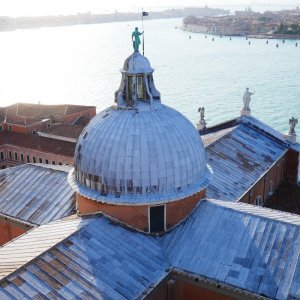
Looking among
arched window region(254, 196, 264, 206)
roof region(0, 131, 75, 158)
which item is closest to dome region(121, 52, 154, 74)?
arched window region(254, 196, 264, 206)

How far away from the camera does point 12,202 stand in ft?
59.7

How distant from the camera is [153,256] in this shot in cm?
1358

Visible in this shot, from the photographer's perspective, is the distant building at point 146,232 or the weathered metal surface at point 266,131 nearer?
the distant building at point 146,232

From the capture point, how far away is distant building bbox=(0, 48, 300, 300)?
471 inches

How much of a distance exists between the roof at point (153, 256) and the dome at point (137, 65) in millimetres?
4506

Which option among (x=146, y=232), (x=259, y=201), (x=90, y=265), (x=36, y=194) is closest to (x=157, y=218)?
(x=146, y=232)

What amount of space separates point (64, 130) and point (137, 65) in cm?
2815

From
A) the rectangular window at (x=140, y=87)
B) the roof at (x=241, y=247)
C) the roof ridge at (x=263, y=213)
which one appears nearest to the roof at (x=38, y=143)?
the rectangular window at (x=140, y=87)

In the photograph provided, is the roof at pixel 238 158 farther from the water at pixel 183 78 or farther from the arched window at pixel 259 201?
the water at pixel 183 78

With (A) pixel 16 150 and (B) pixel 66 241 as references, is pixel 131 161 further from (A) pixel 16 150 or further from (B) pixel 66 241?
(A) pixel 16 150

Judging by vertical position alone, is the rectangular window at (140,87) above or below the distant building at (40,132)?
above

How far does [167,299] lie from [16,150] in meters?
32.1

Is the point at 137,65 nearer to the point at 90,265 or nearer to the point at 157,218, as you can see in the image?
the point at 157,218

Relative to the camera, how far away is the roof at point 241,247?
40.0 feet
